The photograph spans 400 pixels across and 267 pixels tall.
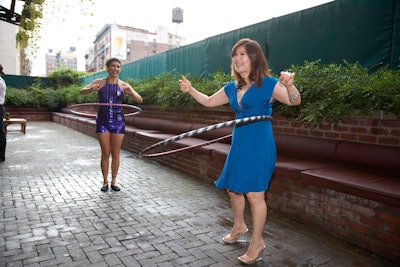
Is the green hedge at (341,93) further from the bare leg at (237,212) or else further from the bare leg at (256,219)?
the bare leg at (256,219)

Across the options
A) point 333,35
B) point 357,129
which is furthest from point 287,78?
point 333,35

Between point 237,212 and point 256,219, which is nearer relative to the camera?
point 256,219

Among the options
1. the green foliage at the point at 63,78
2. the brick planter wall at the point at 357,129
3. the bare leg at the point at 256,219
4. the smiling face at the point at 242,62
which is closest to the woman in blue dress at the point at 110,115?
the brick planter wall at the point at 357,129

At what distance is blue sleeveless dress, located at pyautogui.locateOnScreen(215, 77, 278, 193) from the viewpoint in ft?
8.78

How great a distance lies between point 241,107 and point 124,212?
7.36 feet

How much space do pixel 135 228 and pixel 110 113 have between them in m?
2.07

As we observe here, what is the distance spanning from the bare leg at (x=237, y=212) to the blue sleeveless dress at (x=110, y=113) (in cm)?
260

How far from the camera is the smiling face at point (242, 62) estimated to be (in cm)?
271

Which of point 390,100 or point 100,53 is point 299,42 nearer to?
point 390,100

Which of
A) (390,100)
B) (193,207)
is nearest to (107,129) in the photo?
(193,207)

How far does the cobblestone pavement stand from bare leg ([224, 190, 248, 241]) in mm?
124

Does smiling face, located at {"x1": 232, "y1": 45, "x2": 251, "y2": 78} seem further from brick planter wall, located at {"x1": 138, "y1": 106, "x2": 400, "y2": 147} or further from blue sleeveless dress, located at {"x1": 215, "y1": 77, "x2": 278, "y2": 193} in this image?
brick planter wall, located at {"x1": 138, "y1": 106, "x2": 400, "y2": 147}

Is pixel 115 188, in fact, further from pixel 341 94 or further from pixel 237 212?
pixel 341 94

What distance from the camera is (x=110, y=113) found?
496 cm
